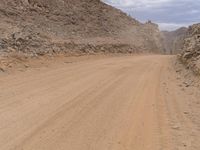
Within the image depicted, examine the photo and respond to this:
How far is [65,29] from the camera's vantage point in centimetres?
2588

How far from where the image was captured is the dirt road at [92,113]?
667 centimetres

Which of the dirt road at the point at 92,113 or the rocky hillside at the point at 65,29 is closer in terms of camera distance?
the dirt road at the point at 92,113

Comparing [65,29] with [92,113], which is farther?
[65,29]

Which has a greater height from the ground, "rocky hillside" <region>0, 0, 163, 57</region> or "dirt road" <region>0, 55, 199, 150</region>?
"rocky hillside" <region>0, 0, 163, 57</region>

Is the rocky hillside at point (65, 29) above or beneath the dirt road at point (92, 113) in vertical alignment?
above

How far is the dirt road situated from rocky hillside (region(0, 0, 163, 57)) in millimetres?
5310

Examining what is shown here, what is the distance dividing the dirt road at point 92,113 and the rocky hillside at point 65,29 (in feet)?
17.4

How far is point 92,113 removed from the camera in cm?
866

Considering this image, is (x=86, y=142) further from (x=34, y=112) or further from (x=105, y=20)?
(x=105, y=20)

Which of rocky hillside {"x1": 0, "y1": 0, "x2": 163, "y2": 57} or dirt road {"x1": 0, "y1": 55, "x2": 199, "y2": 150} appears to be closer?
dirt road {"x1": 0, "y1": 55, "x2": 199, "y2": 150}

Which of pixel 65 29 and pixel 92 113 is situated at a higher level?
pixel 65 29

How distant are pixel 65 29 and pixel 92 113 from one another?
17709mm

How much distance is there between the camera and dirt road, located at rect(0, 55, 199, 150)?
21.9 ft

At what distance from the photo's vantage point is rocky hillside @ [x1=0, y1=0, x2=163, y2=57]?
63.5 ft
